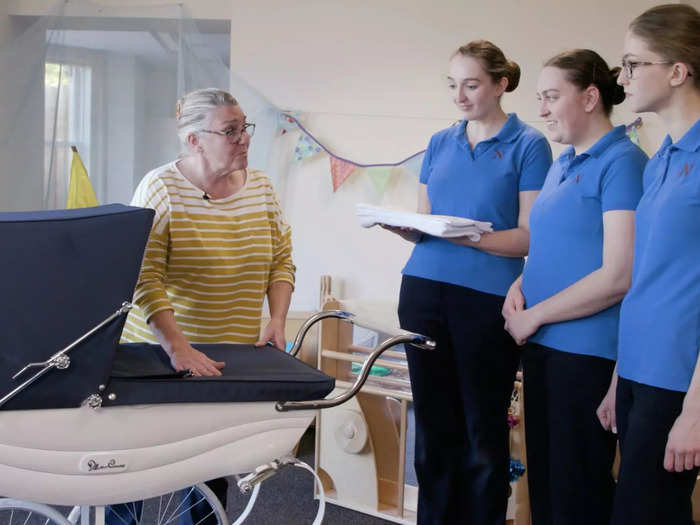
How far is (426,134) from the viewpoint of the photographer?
3910 millimetres

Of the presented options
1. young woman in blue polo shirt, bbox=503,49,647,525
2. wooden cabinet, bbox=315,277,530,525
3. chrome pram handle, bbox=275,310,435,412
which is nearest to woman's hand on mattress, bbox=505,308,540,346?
young woman in blue polo shirt, bbox=503,49,647,525

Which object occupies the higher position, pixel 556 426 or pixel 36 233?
pixel 36 233

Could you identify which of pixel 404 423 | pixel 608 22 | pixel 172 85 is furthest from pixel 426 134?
pixel 404 423

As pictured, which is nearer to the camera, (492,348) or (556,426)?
(556,426)

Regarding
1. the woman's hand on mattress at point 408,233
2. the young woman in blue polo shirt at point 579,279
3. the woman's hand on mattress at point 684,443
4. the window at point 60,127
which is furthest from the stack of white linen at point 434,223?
the window at point 60,127

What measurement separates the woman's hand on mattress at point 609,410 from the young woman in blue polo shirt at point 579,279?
0.02 metres

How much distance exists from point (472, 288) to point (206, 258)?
1.99 feet

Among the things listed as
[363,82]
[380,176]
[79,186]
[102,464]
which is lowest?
[102,464]

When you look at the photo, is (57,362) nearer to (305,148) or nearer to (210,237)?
(210,237)

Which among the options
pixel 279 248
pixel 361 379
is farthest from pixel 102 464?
pixel 279 248

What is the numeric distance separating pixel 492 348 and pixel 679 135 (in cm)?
71

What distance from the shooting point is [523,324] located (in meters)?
1.63

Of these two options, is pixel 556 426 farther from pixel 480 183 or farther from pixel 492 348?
pixel 480 183

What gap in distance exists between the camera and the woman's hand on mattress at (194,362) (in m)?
1.35
